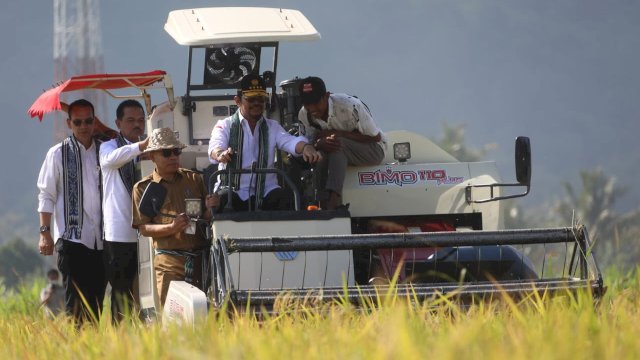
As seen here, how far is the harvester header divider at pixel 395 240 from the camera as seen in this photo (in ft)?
30.6

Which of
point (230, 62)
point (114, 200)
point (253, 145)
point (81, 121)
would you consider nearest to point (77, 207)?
point (114, 200)

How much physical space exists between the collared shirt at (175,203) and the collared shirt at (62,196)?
1.13m

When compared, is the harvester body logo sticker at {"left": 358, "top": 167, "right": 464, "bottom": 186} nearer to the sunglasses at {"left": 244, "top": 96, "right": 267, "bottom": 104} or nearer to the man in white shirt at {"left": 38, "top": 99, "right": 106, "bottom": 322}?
the sunglasses at {"left": 244, "top": 96, "right": 267, "bottom": 104}

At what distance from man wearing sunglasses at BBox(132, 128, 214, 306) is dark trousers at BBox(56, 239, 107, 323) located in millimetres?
1163

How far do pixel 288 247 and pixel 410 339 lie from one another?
3.01 m

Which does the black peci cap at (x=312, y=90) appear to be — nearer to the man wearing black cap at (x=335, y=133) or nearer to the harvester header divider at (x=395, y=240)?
the man wearing black cap at (x=335, y=133)

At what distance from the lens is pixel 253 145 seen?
10.8 meters

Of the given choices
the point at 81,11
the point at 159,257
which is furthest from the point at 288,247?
the point at 81,11

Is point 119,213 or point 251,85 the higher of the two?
point 251,85

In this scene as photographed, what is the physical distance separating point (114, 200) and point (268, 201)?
133cm

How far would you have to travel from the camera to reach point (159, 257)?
10.3 meters

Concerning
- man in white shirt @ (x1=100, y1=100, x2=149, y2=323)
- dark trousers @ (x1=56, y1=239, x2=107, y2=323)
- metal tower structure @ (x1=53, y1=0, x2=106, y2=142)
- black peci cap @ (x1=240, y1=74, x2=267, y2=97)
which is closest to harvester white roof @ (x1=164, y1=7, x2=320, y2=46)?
man in white shirt @ (x1=100, y1=100, x2=149, y2=323)

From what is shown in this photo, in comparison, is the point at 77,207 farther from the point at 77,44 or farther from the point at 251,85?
the point at 77,44

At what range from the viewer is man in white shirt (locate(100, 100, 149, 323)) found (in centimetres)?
1120
